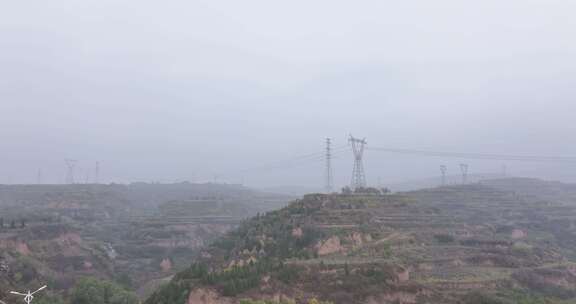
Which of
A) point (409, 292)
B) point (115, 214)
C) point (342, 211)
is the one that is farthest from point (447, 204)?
point (115, 214)

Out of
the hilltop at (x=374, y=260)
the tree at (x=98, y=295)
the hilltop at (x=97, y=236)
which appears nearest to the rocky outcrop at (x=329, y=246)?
the hilltop at (x=374, y=260)

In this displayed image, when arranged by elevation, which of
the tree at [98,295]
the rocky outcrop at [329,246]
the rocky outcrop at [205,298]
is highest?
the rocky outcrop at [329,246]

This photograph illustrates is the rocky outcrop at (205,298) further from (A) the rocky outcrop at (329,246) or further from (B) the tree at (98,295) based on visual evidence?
(A) the rocky outcrop at (329,246)

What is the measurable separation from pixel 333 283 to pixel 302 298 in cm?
374

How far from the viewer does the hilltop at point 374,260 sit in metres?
49.7

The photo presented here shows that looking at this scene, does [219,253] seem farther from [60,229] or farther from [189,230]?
[189,230]

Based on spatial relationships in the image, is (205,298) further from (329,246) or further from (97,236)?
(97,236)

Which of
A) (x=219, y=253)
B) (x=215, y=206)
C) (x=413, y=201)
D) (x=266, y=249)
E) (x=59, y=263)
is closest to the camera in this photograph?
(x=266, y=249)

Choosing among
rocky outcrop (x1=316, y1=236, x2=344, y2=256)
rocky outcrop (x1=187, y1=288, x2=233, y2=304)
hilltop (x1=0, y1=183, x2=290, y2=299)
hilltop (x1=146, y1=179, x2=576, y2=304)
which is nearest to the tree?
hilltop (x1=0, y1=183, x2=290, y2=299)

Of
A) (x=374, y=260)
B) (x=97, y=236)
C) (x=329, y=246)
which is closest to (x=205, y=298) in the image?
(x=374, y=260)

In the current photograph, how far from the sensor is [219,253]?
250 ft

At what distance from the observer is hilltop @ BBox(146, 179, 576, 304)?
49688 millimetres

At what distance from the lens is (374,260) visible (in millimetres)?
59125

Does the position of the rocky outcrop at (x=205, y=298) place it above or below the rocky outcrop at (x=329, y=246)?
below
